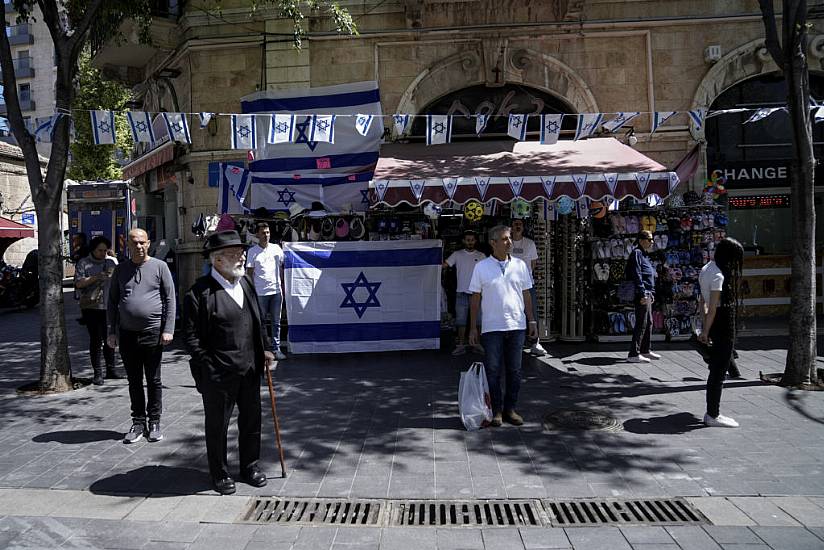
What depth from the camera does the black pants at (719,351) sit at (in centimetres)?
582

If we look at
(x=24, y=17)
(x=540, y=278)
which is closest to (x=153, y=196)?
(x=24, y=17)

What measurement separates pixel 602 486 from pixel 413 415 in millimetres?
2271

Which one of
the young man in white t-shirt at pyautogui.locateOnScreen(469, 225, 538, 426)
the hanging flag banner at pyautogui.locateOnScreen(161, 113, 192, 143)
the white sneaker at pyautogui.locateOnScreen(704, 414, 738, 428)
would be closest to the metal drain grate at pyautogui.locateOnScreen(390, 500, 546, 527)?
the young man in white t-shirt at pyautogui.locateOnScreen(469, 225, 538, 426)

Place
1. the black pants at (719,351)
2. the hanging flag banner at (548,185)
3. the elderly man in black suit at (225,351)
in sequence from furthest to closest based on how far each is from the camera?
the hanging flag banner at (548,185), the black pants at (719,351), the elderly man in black suit at (225,351)

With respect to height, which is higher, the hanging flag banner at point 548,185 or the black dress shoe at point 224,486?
the hanging flag banner at point 548,185

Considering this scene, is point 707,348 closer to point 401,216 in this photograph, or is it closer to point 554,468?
point 554,468

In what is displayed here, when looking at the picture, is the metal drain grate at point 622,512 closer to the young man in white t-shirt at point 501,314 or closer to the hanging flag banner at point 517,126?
the young man in white t-shirt at point 501,314

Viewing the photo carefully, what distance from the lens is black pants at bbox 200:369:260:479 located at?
451cm

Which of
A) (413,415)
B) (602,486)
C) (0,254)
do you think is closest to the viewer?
(602,486)

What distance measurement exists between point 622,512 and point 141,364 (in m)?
4.22

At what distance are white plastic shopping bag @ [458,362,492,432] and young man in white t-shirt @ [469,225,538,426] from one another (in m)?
0.08

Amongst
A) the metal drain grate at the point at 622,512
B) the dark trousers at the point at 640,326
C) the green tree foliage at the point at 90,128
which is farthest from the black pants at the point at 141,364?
the green tree foliage at the point at 90,128

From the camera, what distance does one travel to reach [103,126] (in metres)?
9.17

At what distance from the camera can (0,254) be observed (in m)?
18.8
